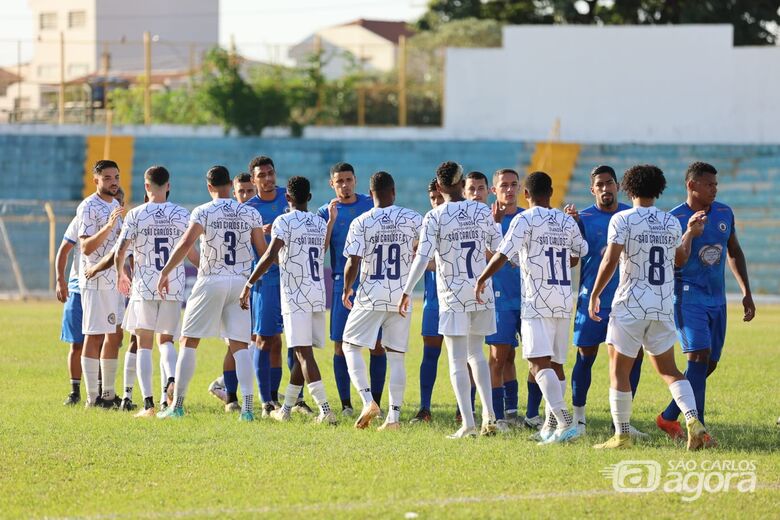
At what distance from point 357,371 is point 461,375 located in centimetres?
107

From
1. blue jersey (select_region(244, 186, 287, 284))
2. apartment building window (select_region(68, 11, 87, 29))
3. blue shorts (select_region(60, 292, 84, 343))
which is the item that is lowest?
blue shorts (select_region(60, 292, 84, 343))

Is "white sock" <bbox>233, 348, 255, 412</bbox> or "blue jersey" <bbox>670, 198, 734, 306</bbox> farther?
"white sock" <bbox>233, 348, 255, 412</bbox>

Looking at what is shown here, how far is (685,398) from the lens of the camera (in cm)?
962

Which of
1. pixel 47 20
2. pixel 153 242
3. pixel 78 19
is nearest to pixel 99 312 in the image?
pixel 153 242

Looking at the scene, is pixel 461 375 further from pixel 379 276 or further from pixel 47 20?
pixel 47 20

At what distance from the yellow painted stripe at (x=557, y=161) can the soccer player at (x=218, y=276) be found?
23038mm

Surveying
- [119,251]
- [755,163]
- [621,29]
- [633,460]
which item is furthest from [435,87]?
[633,460]

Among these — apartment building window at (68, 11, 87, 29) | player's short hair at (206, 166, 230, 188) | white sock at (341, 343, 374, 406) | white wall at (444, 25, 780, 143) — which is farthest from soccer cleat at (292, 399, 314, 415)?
apartment building window at (68, 11, 87, 29)

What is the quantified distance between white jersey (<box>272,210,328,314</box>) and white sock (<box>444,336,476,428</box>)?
4.97 feet

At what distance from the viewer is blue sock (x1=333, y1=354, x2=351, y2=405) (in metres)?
12.2

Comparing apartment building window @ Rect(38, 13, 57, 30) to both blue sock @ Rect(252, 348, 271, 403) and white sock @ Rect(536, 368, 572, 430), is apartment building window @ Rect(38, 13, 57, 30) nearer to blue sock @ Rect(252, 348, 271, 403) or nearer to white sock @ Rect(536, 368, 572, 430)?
blue sock @ Rect(252, 348, 271, 403)

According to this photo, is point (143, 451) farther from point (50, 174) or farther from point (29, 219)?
point (50, 174)

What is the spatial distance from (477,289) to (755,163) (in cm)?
2653

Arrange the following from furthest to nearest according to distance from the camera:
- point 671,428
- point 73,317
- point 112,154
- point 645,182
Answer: point 112,154
point 73,317
point 671,428
point 645,182
